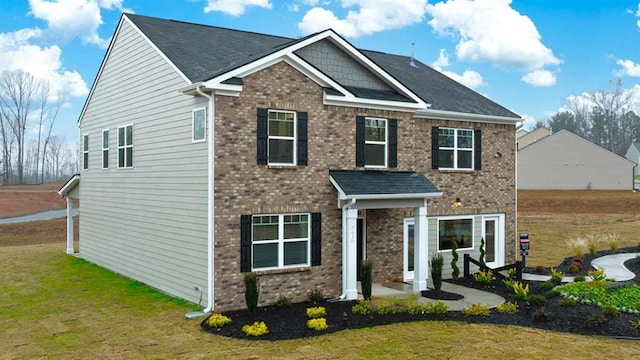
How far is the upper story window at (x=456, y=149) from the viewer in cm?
1828

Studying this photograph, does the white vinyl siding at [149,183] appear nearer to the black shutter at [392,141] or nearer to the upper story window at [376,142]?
the upper story window at [376,142]

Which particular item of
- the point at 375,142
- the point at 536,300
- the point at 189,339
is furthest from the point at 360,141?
the point at 189,339

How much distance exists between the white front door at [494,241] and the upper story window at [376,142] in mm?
5561

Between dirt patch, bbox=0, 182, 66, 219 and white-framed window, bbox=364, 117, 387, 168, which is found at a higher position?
white-framed window, bbox=364, 117, 387, 168

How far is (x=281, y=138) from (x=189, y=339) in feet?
18.5

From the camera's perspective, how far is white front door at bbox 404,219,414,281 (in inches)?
679

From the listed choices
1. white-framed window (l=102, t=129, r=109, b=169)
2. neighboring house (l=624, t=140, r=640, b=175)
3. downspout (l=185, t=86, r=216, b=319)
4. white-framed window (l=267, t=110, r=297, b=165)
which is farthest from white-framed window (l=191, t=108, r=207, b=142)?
neighboring house (l=624, t=140, r=640, b=175)

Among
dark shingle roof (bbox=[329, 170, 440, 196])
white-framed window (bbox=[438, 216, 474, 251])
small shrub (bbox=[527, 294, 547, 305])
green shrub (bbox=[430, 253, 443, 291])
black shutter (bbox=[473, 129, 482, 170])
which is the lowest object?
small shrub (bbox=[527, 294, 547, 305])

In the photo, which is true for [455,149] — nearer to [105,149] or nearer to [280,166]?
[280,166]

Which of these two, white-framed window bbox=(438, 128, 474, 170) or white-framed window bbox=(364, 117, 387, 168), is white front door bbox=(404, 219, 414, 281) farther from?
white-framed window bbox=(438, 128, 474, 170)

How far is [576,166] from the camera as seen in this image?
59.0 m

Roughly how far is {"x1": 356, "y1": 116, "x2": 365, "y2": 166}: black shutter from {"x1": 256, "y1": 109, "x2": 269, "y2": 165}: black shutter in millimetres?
3023

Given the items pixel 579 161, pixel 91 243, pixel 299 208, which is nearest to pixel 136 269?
pixel 91 243

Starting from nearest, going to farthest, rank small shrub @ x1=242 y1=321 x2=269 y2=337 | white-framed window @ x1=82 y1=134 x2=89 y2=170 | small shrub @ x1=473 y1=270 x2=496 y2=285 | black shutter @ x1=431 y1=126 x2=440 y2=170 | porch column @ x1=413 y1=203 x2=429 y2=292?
small shrub @ x1=242 y1=321 x2=269 y2=337 < porch column @ x1=413 y1=203 x2=429 y2=292 < small shrub @ x1=473 y1=270 x2=496 y2=285 < black shutter @ x1=431 y1=126 x2=440 y2=170 < white-framed window @ x1=82 y1=134 x2=89 y2=170
